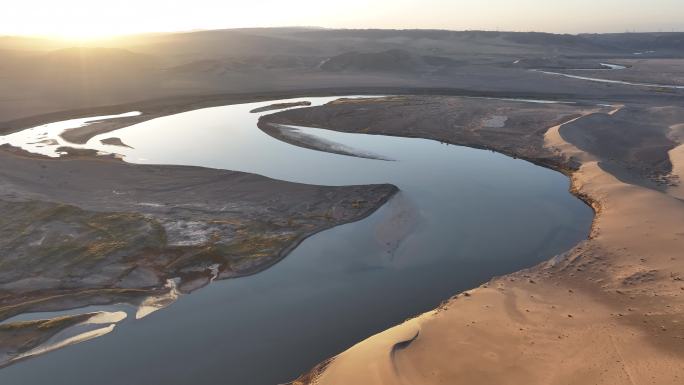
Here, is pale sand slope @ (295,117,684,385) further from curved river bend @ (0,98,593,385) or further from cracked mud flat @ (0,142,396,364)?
cracked mud flat @ (0,142,396,364)

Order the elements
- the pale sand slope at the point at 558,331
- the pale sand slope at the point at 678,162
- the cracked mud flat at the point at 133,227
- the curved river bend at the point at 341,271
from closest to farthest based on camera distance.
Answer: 1. the pale sand slope at the point at 558,331
2. the curved river bend at the point at 341,271
3. the cracked mud flat at the point at 133,227
4. the pale sand slope at the point at 678,162

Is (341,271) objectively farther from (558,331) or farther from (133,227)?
(133,227)

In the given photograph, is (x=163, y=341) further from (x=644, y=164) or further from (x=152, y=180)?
(x=644, y=164)

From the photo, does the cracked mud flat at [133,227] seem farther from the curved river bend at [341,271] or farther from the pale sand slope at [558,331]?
the pale sand slope at [558,331]

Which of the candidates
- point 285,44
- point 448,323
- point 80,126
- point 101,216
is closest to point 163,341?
point 448,323

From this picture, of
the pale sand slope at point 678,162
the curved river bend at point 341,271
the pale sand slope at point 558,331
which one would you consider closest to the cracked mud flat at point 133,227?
the curved river bend at point 341,271

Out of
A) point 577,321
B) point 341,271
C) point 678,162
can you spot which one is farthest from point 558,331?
point 678,162
